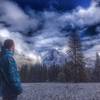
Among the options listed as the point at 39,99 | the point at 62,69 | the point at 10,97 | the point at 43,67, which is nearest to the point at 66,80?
the point at 62,69

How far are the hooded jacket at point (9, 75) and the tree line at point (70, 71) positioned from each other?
1563 cm

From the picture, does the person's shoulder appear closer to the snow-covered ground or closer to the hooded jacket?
the hooded jacket

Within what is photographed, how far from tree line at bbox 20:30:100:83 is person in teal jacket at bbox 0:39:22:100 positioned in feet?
51.3

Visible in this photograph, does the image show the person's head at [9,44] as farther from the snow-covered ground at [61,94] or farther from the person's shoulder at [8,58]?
the snow-covered ground at [61,94]

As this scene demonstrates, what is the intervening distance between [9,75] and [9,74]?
0.06 ft

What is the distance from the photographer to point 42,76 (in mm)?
33125

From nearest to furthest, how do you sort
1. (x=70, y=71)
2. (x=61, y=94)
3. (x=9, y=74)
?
(x=9, y=74), (x=61, y=94), (x=70, y=71)

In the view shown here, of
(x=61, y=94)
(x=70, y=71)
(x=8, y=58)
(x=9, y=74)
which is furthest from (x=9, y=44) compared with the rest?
(x=70, y=71)

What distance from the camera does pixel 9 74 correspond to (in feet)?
23.8

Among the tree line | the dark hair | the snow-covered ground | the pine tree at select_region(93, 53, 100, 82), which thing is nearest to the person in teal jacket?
the dark hair

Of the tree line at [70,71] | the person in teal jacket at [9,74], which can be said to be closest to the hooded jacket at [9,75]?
the person in teal jacket at [9,74]

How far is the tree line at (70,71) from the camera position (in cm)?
2634

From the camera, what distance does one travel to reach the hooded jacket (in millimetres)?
7250

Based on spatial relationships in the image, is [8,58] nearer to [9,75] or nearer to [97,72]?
[9,75]
